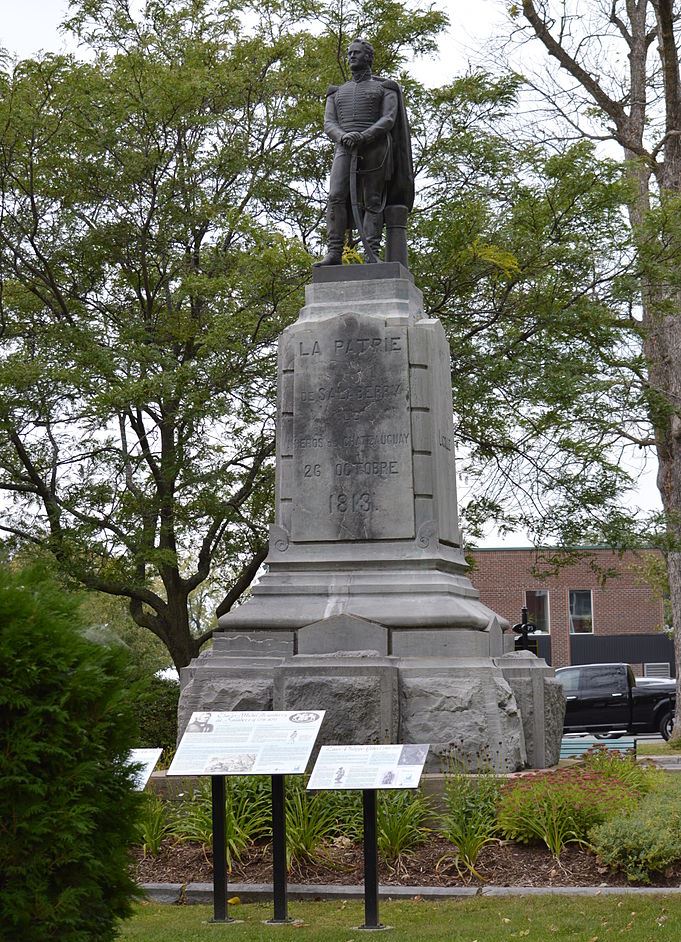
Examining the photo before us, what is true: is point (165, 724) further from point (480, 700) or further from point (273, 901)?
point (273, 901)

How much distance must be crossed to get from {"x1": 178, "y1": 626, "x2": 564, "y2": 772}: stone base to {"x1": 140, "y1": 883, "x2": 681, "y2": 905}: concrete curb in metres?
1.87

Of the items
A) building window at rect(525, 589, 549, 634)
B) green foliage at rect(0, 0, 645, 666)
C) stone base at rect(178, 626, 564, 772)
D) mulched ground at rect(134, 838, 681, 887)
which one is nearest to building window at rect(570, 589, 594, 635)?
building window at rect(525, 589, 549, 634)

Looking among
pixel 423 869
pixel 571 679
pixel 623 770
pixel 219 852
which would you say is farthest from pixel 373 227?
pixel 571 679

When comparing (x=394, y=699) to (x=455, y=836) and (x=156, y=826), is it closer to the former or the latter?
(x=455, y=836)

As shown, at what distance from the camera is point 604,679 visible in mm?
26781

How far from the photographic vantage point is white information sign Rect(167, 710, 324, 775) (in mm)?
7172

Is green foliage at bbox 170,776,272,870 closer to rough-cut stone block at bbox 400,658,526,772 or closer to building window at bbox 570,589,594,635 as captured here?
rough-cut stone block at bbox 400,658,526,772

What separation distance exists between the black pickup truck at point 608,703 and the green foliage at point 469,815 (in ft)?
57.2

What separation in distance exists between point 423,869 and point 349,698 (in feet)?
6.02

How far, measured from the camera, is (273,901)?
782 centimetres

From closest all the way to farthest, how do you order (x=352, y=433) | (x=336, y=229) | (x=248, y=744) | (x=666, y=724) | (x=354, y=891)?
(x=248, y=744) < (x=354, y=891) < (x=352, y=433) < (x=336, y=229) < (x=666, y=724)

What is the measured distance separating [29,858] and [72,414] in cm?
1412

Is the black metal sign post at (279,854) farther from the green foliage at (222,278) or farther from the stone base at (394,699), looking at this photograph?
Result: the green foliage at (222,278)

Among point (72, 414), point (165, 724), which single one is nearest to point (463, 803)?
point (165, 724)
